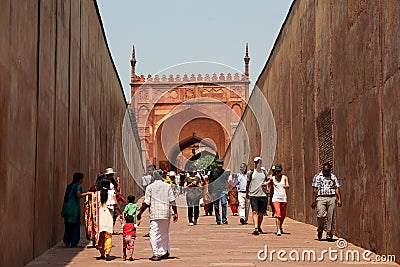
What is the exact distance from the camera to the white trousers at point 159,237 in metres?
9.15

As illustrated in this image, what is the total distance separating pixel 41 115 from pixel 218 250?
302 centimetres

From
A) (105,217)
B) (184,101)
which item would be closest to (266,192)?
(105,217)

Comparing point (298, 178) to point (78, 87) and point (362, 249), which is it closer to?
point (78, 87)

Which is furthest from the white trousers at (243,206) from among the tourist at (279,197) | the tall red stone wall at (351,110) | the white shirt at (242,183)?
the tourist at (279,197)

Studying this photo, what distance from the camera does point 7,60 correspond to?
7312mm

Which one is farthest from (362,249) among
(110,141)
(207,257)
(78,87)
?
(110,141)

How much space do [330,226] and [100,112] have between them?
33.1 feet

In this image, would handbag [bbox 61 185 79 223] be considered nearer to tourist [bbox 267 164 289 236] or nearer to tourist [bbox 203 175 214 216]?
tourist [bbox 267 164 289 236]

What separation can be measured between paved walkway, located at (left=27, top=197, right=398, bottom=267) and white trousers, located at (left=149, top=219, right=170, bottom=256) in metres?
0.15

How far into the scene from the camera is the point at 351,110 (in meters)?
10.8

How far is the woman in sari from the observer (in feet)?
35.1

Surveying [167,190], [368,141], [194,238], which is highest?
[368,141]

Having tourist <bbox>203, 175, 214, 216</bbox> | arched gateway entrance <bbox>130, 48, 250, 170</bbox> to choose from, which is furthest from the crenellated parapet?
tourist <bbox>203, 175, 214, 216</bbox>

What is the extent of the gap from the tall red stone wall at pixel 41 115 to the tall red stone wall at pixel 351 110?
421 cm
